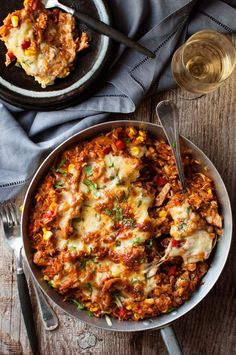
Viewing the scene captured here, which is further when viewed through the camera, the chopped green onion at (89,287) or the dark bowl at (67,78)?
the dark bowl at (67,78)

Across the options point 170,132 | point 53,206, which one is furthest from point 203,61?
point 53,206

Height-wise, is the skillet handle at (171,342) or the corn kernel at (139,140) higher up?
the corn kernel at (139,140)

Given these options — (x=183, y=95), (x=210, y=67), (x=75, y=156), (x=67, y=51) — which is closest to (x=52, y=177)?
(x=75, y=156)

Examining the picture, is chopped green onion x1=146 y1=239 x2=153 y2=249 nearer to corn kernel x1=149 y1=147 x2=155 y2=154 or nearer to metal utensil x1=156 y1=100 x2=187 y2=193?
metal utensil x1=156 y1=100 x2=187 y2=193

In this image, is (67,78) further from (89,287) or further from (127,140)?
(89,287)

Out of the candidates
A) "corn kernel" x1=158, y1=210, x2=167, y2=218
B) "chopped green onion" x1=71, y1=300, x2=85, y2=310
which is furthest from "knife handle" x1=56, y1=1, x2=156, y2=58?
"chopped green onion" x1=71, y1=300, x2=85, y2=310

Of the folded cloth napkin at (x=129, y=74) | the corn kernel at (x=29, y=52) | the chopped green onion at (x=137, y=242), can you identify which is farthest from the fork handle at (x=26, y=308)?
the corn kernel at (x=29, y=52)

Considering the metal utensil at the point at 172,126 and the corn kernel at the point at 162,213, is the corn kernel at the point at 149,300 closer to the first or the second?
the corn kernel at the point at 162,213

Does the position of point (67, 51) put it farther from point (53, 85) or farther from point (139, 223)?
point (139, 223)
